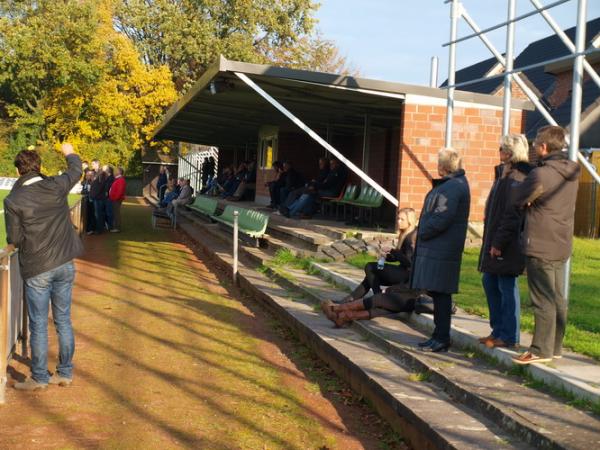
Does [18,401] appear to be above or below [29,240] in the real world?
below

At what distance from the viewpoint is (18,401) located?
5980 millimetres

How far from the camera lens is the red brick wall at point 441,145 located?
1380 cm

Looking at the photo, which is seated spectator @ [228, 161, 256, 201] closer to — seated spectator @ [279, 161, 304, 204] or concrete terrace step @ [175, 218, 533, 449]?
seated spectator @ [279, 161, 304, 204]

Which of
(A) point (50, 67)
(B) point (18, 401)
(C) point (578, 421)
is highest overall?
(A) point (50, 67)

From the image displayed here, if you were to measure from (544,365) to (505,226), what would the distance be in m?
1.04

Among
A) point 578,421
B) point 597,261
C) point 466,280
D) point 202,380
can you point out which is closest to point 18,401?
point 202,380

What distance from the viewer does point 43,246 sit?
239 inches

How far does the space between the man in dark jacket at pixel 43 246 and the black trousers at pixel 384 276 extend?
300 cm

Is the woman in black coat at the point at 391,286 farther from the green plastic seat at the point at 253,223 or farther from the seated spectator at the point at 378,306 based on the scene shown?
the green plastic seat at the point at 253,223

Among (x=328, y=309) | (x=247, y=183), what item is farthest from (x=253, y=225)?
(x=247, y=183)

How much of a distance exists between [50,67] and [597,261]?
37.5 meters

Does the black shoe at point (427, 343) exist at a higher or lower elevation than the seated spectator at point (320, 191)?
lower

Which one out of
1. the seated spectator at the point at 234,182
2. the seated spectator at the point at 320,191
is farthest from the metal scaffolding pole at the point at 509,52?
the seated spectator at the point at 234,182

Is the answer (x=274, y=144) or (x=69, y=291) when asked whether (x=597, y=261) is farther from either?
(x=274, y=144)
